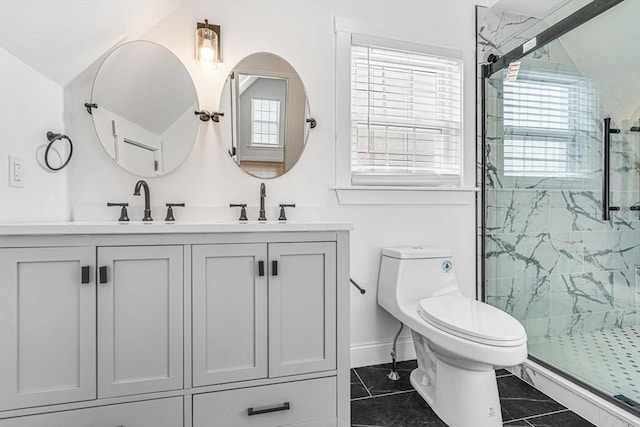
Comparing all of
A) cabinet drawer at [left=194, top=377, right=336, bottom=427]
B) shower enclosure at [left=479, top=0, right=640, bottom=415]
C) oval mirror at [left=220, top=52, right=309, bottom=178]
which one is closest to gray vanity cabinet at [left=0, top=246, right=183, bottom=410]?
cabinet drawer at [left=194, top=377, right=336, bottom=427]

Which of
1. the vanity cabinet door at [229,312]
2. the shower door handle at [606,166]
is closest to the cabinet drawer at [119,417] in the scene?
the vanity cabinet door at [229,312]

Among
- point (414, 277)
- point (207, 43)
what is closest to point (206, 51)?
point (207, 43)

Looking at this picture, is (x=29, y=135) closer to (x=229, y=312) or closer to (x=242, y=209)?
(x=242, y=209)

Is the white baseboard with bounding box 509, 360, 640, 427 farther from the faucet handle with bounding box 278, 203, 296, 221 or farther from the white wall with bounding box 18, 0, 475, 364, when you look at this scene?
the faucet handle with bounding box 278, 203, 296, 221

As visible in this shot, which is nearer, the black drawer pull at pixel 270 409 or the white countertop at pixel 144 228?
the white countertop at pixel 144 228

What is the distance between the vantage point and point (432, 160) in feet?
7.38

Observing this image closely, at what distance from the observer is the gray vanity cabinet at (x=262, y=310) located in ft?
4.37

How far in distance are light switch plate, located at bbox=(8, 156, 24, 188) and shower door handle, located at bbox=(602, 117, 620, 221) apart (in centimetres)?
262

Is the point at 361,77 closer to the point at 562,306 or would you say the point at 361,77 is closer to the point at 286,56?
the point at 286,56

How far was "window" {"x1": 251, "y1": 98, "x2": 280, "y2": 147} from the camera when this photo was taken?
6.34ft

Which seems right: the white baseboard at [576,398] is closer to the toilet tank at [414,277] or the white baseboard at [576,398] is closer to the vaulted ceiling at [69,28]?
the toilet tank at [414,277]

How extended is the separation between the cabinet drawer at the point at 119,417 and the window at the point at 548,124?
2204 millimetres

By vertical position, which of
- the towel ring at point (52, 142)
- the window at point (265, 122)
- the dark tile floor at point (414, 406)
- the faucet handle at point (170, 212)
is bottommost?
the dark tile floor at point (414, 406)

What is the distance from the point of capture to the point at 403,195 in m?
2.18
